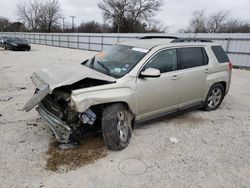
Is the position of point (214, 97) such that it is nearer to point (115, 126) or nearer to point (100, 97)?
point (115, 126)

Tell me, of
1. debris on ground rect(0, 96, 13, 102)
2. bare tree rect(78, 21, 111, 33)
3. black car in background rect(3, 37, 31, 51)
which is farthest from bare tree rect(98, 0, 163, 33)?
Result: debris on ground rect(0, 96, 13, 102)

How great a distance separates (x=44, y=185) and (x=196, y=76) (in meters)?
3.21

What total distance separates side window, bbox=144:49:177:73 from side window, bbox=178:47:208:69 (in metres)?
0.20

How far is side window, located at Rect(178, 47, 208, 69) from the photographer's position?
3.97 meters

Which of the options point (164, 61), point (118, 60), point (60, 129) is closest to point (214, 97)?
point (164, 61)

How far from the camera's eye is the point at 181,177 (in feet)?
8.71

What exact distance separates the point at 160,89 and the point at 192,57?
1.16m

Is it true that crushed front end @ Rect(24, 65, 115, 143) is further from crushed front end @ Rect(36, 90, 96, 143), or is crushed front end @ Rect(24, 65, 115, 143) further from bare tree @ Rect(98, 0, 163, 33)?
bare tree @ Rect(98, 0, 163, 33)

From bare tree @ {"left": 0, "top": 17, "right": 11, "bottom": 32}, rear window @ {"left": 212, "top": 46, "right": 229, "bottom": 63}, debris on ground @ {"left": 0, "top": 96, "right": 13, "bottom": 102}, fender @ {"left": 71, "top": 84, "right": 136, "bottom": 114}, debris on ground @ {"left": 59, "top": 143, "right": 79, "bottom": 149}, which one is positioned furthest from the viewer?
bare tree @ {"left": 0, "top": 17, "right": 11, "bottom": 32}

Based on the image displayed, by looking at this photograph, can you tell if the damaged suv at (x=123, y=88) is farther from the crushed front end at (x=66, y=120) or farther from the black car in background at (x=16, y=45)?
the black car in background at (x=16, y=45)

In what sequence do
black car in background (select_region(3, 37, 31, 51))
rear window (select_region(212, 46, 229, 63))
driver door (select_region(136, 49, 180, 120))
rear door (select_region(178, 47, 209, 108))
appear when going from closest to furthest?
driver door (select_region(136, 49, 180, 120)) < rear door (select_region(178, 47, 209, 108)) < rear window (select_region(212, 46, 229, 63)) < black car in background (select_region(3, 37, 31, 51))

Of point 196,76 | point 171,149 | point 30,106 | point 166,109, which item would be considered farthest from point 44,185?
point 196,76

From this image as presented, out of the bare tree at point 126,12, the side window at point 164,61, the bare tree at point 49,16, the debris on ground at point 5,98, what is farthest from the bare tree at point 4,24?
the side window at point 164,61

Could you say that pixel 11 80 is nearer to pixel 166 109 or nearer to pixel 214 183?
pixel 166 109
